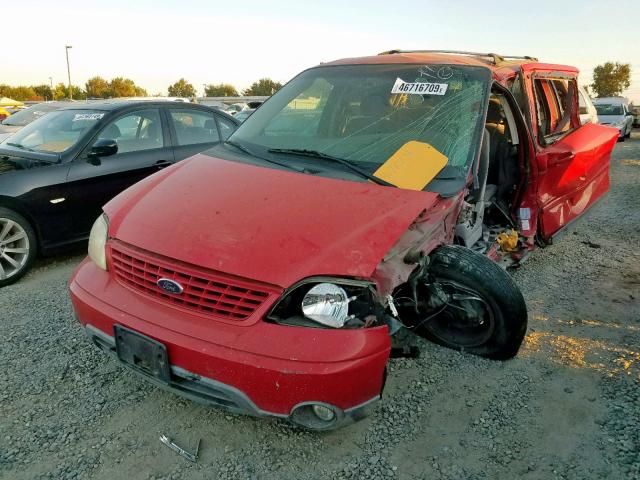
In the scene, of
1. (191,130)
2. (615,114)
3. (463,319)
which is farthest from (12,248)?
(615,114)

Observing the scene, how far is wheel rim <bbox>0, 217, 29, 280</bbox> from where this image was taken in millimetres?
4070

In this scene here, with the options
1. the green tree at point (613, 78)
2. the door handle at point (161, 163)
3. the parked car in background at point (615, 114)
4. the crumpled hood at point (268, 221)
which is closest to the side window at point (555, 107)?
the crumpled hood at point (268, 221)

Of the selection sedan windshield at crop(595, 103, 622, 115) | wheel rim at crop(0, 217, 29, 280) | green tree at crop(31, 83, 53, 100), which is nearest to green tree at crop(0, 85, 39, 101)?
green tree at crop(31, 83, 53, 100)

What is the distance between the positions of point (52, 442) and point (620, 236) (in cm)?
592

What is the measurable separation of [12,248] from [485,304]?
12.8ft

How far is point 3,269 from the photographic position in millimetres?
4117

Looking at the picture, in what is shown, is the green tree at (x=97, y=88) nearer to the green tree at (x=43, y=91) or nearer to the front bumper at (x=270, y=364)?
the green tree at (x=43, y=91)

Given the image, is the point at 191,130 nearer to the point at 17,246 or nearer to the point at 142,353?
the point at 17,246

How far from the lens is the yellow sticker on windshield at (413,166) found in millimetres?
2619

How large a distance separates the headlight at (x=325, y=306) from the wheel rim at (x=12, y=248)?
3.22 m

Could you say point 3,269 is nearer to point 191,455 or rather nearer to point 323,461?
point 191,455

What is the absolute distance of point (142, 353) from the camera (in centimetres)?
212

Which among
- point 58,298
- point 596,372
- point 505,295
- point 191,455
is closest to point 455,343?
point 505,295

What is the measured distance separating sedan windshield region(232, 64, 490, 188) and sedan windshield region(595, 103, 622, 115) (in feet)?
59.5
